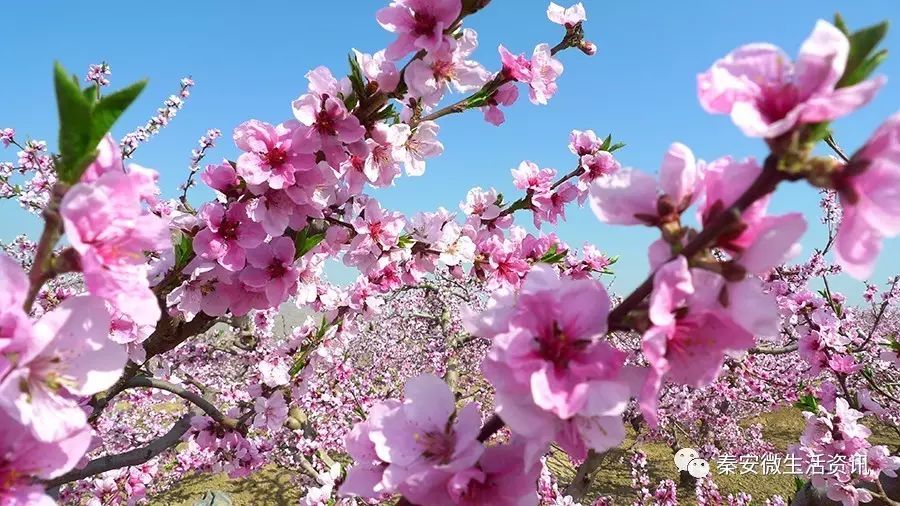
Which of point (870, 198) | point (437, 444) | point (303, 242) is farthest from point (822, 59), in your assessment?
point (303, 242)

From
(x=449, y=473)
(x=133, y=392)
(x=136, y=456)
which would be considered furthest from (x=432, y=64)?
(x=133, y=392)

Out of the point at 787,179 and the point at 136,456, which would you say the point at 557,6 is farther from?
the point at 136,456

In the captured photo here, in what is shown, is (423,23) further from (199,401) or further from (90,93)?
(199,401)

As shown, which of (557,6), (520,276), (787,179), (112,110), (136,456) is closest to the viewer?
(787,179)

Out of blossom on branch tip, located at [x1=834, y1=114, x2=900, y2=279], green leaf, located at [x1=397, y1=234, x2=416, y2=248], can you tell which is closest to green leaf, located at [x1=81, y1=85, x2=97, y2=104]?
blossom on branch tip, located at [x1=834, y1=114, x2=900, y2=279]

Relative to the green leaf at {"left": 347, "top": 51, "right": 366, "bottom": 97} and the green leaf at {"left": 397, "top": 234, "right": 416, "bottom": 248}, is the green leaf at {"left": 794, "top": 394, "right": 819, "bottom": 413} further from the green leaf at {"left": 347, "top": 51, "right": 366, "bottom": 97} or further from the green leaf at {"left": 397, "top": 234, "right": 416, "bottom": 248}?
the green leaf at {"left": 347, "top": 51, "right": 366, "bottom": 97}

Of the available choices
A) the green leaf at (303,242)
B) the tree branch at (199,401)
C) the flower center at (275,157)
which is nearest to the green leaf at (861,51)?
the flower center at (275,157)

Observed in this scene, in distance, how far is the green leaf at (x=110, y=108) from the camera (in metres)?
0.89

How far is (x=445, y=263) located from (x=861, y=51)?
2363mm

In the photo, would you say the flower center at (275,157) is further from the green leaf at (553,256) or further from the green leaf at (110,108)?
the green leaf at (553,256)

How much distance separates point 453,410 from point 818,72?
0.93 m

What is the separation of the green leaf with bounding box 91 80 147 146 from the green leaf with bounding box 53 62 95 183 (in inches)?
0.4

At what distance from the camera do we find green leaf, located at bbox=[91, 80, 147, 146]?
0.89m

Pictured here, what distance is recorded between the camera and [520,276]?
3146 mm
